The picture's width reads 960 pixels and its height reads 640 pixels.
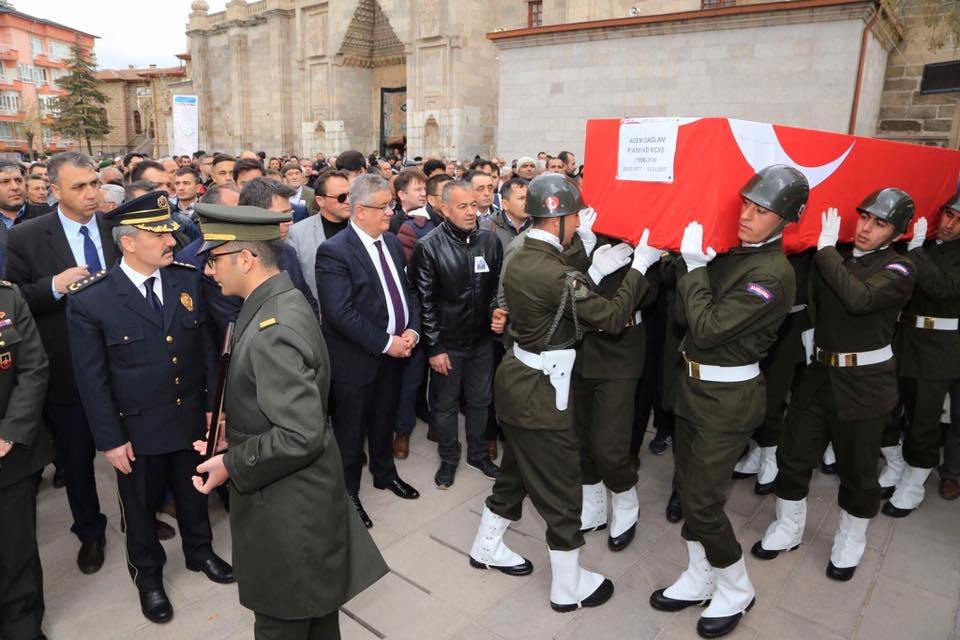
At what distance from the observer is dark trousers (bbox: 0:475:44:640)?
2.76 m

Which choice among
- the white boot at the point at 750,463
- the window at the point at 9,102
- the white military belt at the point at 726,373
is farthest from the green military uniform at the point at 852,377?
the window at the point at 9,102

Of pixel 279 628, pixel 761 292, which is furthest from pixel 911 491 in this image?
pixel 279 628

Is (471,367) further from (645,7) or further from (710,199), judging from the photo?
(645,7)

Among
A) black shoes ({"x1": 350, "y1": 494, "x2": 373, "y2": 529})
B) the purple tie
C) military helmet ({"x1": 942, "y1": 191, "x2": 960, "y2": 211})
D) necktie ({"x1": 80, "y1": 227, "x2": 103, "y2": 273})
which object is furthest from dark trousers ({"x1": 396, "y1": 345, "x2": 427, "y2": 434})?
military helmet ({"x1": 942, "y1": 191, "x2": 960, "y2": 211})

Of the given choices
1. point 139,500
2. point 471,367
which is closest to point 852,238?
point 471,367

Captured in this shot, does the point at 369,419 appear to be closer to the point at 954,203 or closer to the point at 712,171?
the point at 712,171

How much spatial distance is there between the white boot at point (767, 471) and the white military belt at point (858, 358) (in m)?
1.24

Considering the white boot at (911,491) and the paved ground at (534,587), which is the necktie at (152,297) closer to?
the paved ground at (534,587)

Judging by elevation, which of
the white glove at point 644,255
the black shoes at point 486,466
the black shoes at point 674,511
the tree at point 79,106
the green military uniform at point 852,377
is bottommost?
the black shoes at point 486,466

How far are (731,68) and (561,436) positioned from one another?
965 cm

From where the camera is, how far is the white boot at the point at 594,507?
12.6 ft

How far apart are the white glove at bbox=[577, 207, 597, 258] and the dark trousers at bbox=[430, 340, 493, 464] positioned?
1.29 metres

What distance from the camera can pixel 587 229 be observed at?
3416 millimetres

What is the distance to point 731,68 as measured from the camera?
10273mm
